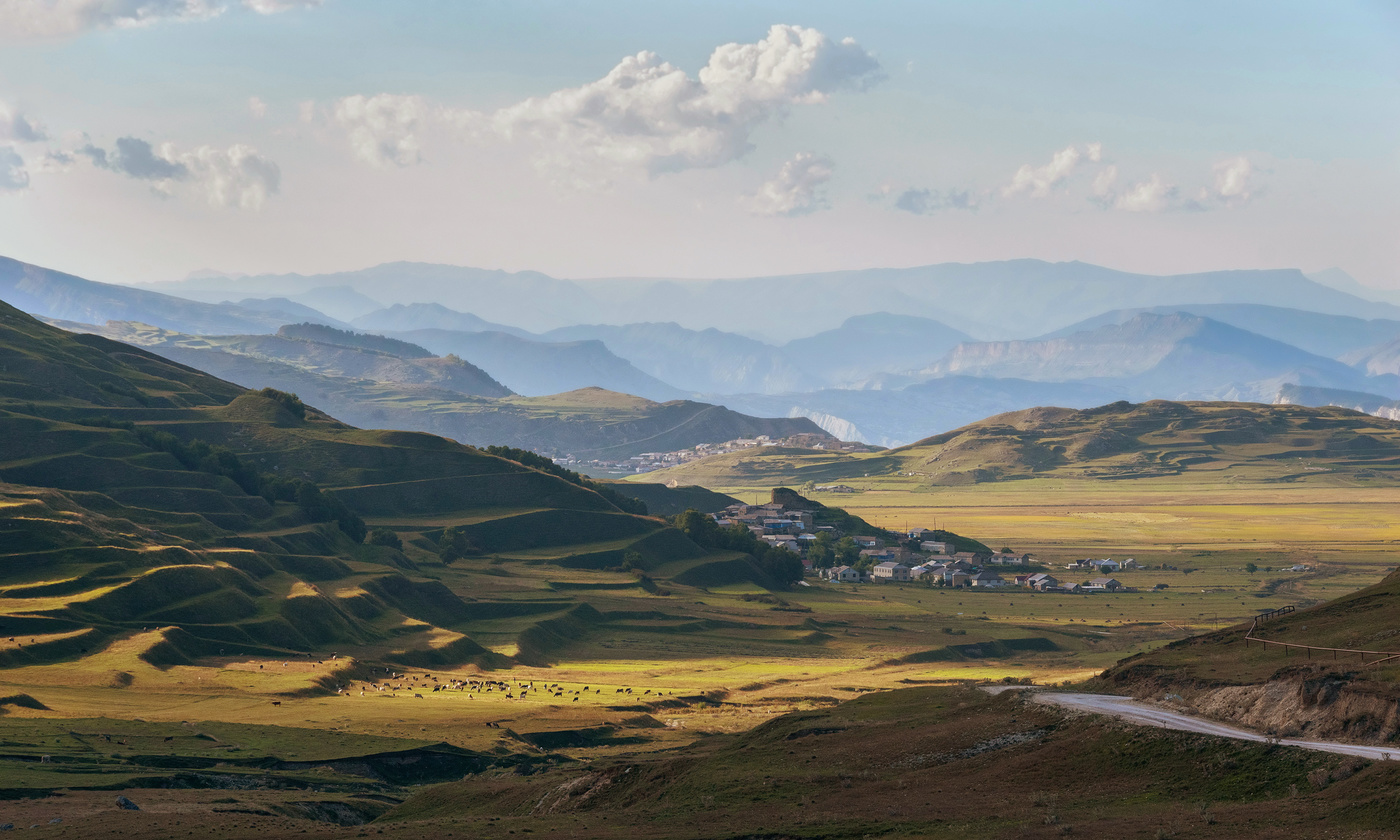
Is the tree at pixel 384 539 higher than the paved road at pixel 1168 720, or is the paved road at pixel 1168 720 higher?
the paved road at pixel 1168 720

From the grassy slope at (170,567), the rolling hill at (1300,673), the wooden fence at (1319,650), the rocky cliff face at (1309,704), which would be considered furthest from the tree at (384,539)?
the rocky cliff face at (1309,704)

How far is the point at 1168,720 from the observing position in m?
56.9

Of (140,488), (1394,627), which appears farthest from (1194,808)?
(140,488)

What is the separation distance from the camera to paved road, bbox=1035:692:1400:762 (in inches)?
1879

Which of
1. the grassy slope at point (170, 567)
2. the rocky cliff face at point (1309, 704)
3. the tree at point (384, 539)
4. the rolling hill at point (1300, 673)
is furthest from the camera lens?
the tree at point (384, 539)

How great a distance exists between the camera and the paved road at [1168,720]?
4772cm

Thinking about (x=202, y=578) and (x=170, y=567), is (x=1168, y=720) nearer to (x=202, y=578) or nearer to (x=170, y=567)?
(x=202, y=578)

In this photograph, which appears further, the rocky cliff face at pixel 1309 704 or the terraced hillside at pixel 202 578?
the terraced hillside at pixel 202 578

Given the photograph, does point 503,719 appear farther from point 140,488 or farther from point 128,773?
point 140,488

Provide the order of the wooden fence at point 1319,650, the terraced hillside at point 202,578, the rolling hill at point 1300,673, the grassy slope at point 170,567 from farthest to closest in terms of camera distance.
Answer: the grassy slope at point 170,567 < the terraced hillside at point 202,578 < the wooden fence at point 1319,650 < the rolling hill at point 1300,673

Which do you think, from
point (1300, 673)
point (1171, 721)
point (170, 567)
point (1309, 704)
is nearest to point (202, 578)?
point (170, 567)

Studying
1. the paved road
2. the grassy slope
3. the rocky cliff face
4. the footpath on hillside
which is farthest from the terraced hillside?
the rocky cliff face

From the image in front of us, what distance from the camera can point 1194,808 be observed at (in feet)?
152

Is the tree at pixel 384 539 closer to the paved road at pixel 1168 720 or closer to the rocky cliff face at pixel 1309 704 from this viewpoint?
the paved road at pixel 1168 720
